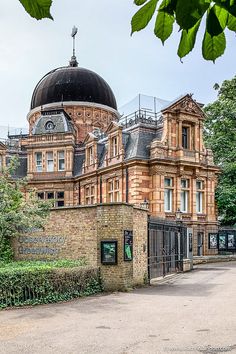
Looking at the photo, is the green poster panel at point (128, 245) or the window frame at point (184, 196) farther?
the window frame at point (184, 196)

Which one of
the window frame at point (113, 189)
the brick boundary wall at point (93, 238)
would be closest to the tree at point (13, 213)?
the brick boundary wall at point (93, 238)

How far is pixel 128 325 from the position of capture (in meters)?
10.7

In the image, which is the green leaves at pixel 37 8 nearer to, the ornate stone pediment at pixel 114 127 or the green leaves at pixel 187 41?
the green leaves at pixel 187 41

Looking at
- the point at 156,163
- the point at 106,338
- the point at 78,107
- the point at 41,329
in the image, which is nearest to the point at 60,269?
the point at 41,329

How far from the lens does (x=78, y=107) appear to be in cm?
4788

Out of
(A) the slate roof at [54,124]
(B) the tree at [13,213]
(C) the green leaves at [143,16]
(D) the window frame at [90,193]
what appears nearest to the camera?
(C) the green leaves at [143,16]

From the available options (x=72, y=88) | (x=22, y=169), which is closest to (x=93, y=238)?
(x=22, y=169)

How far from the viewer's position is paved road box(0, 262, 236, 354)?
8.66m

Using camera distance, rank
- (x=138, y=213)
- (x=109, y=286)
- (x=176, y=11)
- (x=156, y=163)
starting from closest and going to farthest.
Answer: (x=176, y=11) → (x=109, y=286) → (x=138, y=213) → (x=156, y=163)

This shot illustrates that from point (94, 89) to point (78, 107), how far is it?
9.77ft

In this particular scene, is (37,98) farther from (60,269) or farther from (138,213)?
(60,269)

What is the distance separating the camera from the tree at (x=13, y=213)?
17.8 m

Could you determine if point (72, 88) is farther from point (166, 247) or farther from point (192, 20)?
point (192, 20)

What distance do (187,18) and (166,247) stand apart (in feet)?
70.3
